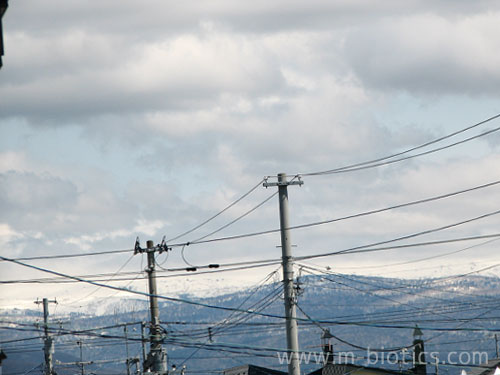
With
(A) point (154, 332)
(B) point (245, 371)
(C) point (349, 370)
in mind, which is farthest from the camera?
(B) point (245, 371)

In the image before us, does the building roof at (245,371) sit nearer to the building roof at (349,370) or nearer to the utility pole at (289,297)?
the building roof at (349,370)

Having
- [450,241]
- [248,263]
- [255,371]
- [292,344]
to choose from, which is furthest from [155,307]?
[255,371]

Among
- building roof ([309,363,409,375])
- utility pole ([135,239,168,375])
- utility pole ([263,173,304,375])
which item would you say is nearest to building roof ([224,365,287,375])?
building roof ([309,363,409,375])

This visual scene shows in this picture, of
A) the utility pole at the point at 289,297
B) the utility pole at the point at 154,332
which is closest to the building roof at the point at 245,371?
the utility pole at the point at 154,332

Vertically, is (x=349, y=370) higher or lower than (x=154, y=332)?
lower

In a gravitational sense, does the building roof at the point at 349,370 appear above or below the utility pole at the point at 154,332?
below

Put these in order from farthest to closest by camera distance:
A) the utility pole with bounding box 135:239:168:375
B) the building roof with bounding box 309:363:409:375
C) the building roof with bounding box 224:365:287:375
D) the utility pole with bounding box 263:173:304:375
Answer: the building roof with bounding box 224:365:287:375
the building roof with bounding box 309:363:409:375
the utility pole with bounding box 135:239:168:375
the utility pole with bounding box 263:173:304:375

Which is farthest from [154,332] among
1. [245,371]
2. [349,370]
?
[245,371]

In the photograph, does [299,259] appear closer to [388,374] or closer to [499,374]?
[499,374]

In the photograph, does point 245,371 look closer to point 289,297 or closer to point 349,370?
point 349,370

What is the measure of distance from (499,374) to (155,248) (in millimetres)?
18042

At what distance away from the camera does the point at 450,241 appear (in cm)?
3794

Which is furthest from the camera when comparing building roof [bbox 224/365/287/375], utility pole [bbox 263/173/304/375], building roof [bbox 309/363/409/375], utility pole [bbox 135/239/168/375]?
building roof [bbox 224/365/287/375]

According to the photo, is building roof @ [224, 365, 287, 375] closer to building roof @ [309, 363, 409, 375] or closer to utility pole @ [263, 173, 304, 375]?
building roof @ [309, 363, 409, 375]
